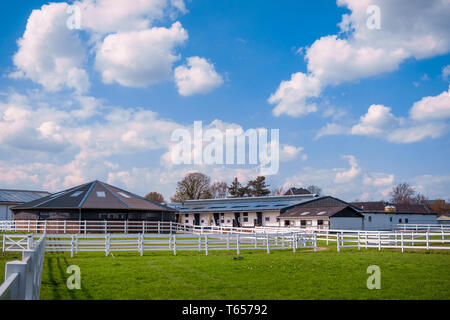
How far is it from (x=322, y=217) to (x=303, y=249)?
1988 centimetres

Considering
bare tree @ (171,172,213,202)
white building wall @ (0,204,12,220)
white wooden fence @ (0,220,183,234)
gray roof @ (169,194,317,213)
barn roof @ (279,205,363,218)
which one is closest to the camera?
white wooden fence @ (0,220,183,234)

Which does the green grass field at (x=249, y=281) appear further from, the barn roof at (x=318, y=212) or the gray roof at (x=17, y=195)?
the gray roof at (x=17, y=195)

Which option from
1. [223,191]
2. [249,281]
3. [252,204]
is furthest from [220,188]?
[249,281]

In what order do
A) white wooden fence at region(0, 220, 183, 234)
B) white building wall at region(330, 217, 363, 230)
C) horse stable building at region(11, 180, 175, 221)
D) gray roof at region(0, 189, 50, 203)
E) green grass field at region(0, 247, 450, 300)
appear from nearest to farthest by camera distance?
1. green grass field at region(0, 247, 450, 300)
2. white wooden fence at region(0, 220, 183, 234)
3. horse stable building at region(11, 180, 175, 221)
4. white building wall at region(330, 217, 363, 230)
5. gray roof at region(0, 189, 50, 203)

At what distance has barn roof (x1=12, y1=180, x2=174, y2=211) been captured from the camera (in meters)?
41.6

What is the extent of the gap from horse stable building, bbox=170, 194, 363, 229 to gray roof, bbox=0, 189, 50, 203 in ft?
98.8

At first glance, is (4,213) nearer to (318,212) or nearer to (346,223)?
(318,212)

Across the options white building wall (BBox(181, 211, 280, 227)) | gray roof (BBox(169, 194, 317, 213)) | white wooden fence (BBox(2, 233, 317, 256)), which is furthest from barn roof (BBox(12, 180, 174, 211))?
white wooden fence (BBox(2, 233, 317, 256))

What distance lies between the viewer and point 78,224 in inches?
1594

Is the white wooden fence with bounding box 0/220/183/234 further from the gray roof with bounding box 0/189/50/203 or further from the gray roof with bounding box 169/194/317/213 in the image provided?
the gray roof with bounding box 0/189/50/203

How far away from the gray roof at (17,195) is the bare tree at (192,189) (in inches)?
1144

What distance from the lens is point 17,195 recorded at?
74.0 meters

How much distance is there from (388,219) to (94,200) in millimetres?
38335
